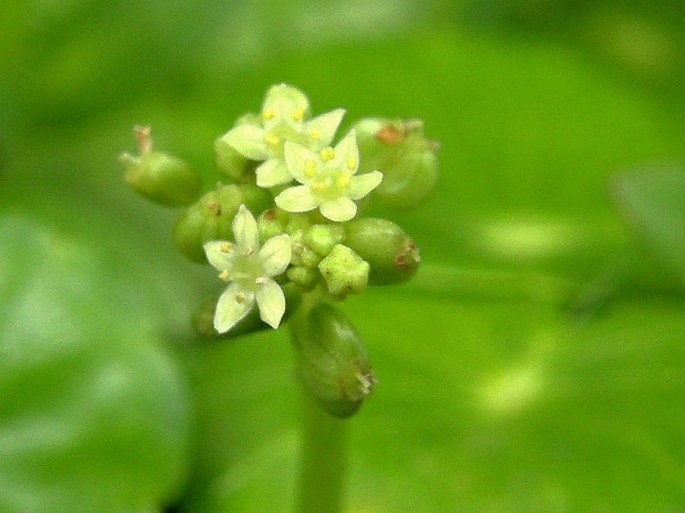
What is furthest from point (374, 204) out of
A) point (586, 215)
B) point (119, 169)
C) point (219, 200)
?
point (219, 200)

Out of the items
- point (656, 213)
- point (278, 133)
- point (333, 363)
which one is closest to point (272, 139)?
point (278, 133)

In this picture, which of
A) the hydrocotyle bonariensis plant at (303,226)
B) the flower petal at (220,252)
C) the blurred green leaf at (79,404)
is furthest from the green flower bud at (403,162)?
the blurred green leaf at (79,404)

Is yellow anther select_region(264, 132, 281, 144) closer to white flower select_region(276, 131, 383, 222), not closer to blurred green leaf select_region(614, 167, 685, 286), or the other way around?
white flower select_region(276, 131, 383, 222)

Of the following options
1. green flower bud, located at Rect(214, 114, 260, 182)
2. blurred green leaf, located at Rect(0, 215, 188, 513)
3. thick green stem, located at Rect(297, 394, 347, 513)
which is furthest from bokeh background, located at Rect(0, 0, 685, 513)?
green flower bud, located at Rect(214, 114, 260, 182)

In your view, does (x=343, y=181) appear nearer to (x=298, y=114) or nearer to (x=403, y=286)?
(x=298, y=114)

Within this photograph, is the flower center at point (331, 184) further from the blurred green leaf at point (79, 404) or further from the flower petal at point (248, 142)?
the blurred green leaf at point (79, 404)

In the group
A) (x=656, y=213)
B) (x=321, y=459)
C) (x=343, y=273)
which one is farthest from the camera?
(x=656, y=213)
